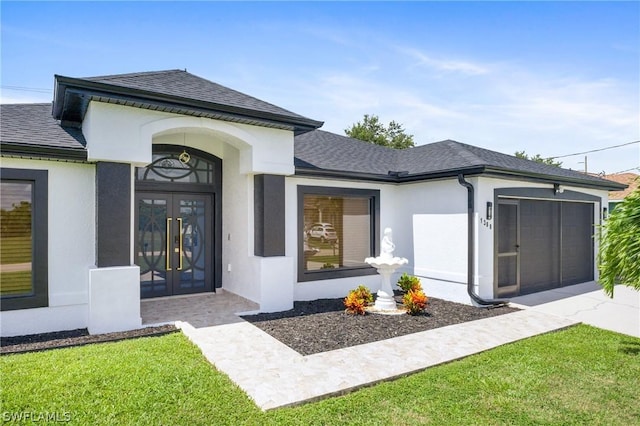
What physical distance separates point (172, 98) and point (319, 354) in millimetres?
5231

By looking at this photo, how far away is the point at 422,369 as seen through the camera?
491cm

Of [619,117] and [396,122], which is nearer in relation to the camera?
[619,117]

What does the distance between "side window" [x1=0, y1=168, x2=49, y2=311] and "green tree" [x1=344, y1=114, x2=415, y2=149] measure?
32.1 meters

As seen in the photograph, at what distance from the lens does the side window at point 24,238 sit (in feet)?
20.7

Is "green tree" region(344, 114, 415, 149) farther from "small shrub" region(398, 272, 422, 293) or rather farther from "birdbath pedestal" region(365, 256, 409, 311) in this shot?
"birdbath pedestal" region(365, 256, 409, 311)

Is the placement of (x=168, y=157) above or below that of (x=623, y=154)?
below

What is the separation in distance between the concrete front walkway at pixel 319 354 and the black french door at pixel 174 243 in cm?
116

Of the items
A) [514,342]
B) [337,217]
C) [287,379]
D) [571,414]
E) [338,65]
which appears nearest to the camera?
[571,414]

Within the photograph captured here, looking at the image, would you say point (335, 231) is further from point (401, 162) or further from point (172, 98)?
point (172, 98)

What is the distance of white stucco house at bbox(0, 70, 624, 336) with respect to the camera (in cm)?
640

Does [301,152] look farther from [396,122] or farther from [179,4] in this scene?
[396,122]

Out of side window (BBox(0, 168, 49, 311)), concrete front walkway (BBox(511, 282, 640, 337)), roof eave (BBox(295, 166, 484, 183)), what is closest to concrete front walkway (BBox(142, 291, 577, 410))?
concrete front walkway (BBox(511, 282, 640, 337))

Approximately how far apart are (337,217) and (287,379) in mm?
6006

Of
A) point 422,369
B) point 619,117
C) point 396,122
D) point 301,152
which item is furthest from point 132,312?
point 396,122
